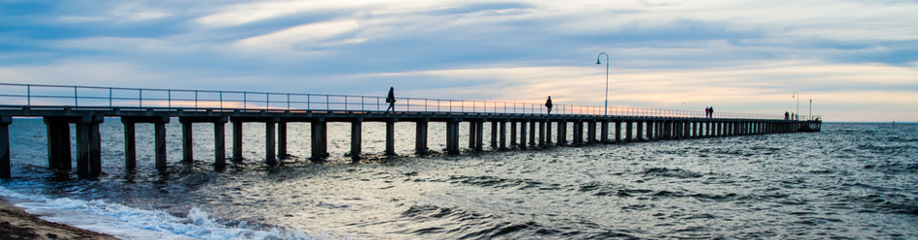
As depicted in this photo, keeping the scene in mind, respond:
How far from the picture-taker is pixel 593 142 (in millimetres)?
53000

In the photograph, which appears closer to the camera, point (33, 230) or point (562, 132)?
point (33, 230)

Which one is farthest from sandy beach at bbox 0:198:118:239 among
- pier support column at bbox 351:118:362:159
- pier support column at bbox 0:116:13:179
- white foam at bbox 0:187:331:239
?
pier support column at bbox 351:118:362:159

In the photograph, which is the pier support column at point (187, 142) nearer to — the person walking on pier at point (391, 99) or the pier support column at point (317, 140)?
the pier support column at point (317, 140)

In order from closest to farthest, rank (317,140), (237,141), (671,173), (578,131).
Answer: (671,173), (237,141), (317,140), (578,131)

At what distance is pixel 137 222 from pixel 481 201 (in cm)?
836

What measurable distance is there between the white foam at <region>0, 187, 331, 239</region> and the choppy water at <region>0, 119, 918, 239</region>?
0.04m

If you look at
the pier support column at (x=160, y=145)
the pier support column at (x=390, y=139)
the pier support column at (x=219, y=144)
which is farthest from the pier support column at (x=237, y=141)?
the pier support column at (x=390, y=139)

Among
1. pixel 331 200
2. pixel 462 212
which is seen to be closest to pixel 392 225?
pixel 462 212

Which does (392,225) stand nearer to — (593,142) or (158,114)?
(158,114)

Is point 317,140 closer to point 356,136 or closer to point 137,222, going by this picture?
point 356,136

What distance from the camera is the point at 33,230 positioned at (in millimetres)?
9070

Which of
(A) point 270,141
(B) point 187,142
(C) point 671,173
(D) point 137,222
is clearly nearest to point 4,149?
(B) point 187,142

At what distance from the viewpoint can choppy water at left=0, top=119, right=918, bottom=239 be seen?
1222 cm

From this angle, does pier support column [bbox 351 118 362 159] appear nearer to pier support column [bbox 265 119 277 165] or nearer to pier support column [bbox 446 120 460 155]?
pier support column [bbox 265 119 277 165]
